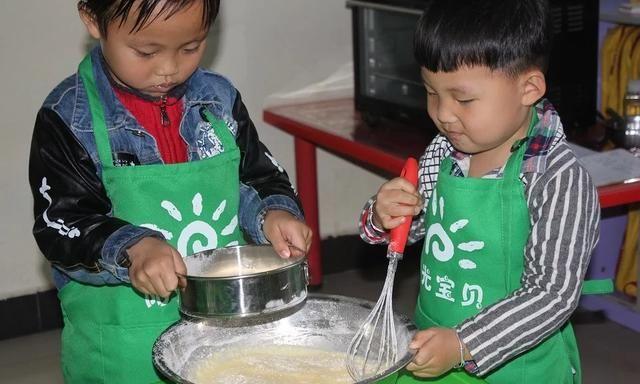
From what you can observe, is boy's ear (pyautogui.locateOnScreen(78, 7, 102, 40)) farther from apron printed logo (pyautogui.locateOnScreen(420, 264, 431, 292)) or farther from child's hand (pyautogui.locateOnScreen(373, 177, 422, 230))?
apron printed logo (pyautogui.locateOnScreen(420, 264, 431, 292))

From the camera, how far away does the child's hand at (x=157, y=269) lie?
130 centimetres

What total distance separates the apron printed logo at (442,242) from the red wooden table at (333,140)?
2.79 ft

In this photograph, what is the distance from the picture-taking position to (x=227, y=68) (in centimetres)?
309

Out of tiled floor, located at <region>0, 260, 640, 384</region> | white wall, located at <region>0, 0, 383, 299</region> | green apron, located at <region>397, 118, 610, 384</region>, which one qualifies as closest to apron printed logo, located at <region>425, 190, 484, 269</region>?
green apron, located at <region>397, 118, 610, 384</region>

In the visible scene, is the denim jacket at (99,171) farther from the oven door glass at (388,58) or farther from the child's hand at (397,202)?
the oven door glass at (388,58)

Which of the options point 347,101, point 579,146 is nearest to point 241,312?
point 579,146

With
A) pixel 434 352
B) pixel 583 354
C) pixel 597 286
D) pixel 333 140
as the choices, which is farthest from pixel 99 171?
pixel 583 354

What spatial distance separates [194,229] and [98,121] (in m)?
0.21

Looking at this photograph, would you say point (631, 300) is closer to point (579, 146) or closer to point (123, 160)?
point (579, 146)

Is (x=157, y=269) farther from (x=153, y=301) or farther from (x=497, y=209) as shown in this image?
(x=497, y=209)

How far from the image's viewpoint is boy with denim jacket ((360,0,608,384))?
4.37ft

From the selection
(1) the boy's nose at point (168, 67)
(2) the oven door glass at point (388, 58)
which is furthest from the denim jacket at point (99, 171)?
(2) the oven door glass at point (388, 58)

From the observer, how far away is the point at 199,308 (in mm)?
1303

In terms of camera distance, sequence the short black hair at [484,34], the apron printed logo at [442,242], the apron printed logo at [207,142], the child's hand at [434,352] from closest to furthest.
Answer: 1. the child's hand at [434,352]
2. the short black hair at [484,34]
3. the apron printed logo at [442,242]
4. the apron printed logo at [207,142]
